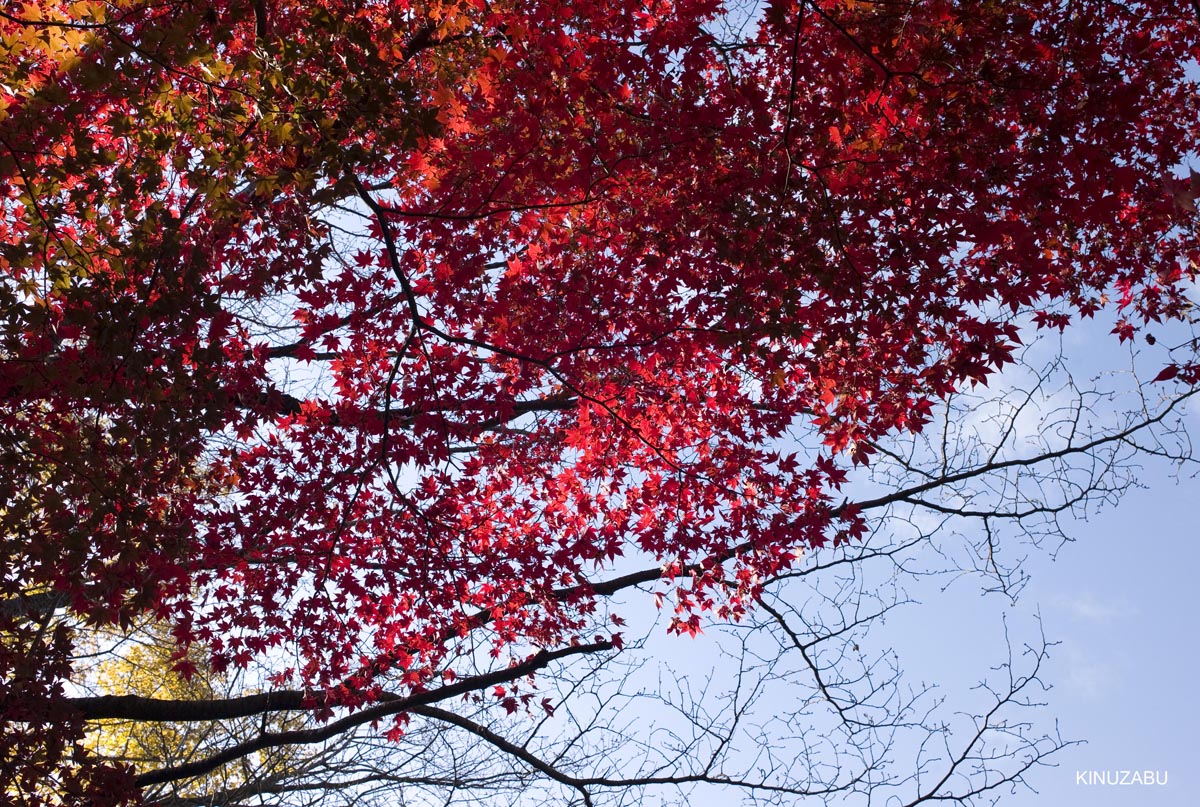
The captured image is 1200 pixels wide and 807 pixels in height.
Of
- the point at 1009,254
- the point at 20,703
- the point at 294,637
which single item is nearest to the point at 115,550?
the point at 20,703

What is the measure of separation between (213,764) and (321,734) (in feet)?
3.31

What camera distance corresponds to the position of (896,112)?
706 cm

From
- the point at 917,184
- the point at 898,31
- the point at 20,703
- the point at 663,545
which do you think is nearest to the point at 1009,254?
the point at 917,184

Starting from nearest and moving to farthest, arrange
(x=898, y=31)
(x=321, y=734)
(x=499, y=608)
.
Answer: (x=898, y=31)
(x=321, y=734)
(x=499, y=608)

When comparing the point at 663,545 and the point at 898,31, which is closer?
the point at 898,31

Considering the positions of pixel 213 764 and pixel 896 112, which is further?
pixel 213 764

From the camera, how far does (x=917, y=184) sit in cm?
705

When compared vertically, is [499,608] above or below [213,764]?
above

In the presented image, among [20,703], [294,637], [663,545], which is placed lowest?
[20,703]

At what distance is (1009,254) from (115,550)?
7.58 metres

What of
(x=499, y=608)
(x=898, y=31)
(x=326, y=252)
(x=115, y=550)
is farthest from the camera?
(x=499, y=608)

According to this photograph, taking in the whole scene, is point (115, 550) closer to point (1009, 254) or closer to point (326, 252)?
point (326, 252)

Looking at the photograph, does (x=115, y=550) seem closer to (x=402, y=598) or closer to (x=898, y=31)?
(x=402, y=598)

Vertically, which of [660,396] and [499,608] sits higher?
[660,396]
